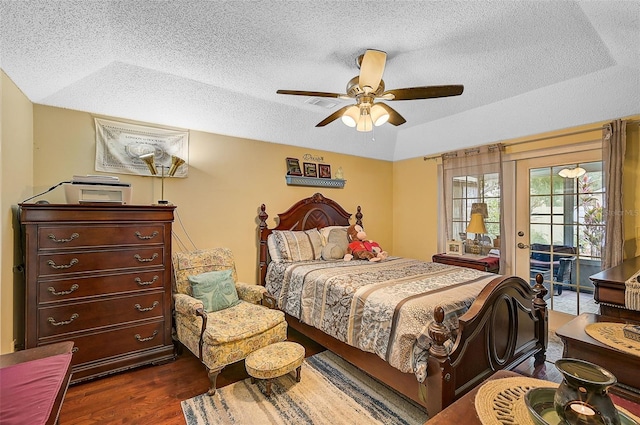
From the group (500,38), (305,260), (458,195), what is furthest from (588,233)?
(305,260)

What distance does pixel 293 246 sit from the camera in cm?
354

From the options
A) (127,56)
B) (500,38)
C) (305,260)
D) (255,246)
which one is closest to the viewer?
(500,38)

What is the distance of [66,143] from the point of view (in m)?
2.65

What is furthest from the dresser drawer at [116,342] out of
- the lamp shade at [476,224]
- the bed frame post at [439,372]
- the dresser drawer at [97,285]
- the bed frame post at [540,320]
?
the lamp shade at [476,224]

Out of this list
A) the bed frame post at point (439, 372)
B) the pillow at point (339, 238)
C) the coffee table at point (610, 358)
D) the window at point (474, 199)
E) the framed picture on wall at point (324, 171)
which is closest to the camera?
the coffee table at point (610, 358)

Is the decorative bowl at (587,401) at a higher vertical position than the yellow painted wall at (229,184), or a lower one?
lower

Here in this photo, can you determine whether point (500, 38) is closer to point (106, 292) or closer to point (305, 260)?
point (305, 260)

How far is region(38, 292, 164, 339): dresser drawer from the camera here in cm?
219

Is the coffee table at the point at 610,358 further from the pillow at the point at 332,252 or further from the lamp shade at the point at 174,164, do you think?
the lamp shade at the point at 174,164

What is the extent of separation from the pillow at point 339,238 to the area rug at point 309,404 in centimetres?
159

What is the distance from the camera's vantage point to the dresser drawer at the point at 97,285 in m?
2.20

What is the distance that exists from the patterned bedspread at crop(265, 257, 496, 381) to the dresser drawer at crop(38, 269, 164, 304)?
1.28 metres

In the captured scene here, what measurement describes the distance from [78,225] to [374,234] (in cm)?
391

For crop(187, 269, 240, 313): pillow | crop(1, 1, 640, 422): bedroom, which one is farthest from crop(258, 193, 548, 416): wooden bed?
crop(1, 1, 640, 422): bedroom
